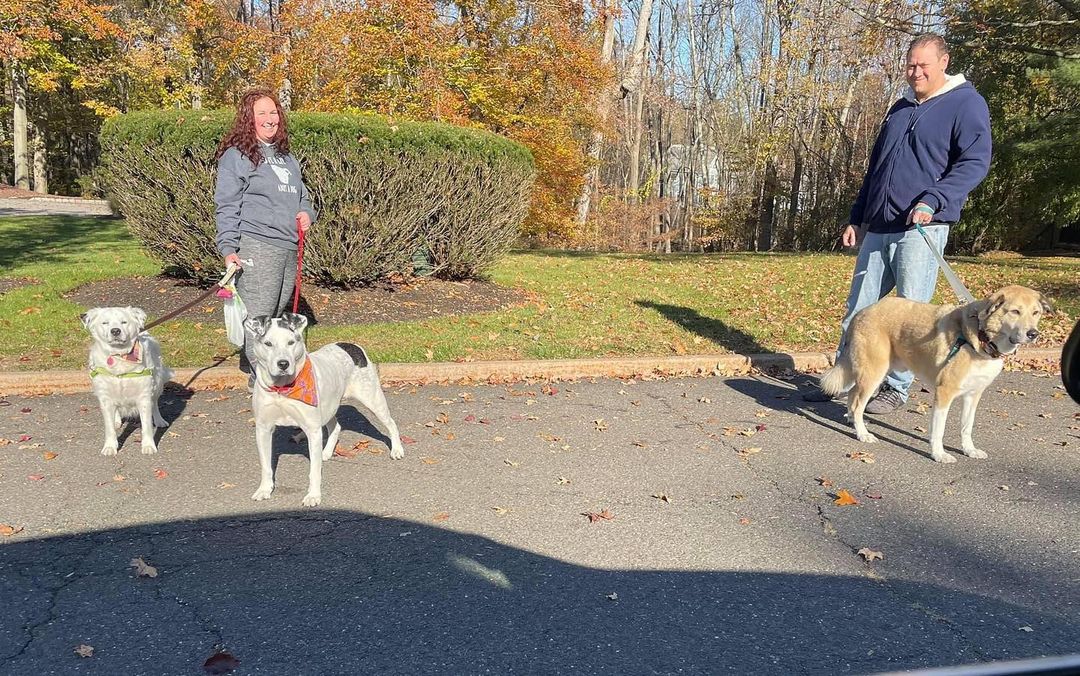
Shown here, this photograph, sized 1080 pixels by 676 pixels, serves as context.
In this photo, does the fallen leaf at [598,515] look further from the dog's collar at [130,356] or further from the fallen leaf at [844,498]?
the dog's collar at [130,356]

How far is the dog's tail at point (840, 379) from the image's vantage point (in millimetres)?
5695

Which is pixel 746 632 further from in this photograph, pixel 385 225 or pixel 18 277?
pixel 18 277

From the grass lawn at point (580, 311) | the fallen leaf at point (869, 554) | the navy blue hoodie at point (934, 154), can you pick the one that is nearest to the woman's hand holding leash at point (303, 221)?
the grass lawn at point (580, 311)

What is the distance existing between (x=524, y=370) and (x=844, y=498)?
357 cm

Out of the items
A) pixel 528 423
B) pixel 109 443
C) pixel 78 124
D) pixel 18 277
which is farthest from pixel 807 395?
pixel 78 124

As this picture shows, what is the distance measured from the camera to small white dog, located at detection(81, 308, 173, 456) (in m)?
4.82

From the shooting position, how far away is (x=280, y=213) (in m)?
5.55

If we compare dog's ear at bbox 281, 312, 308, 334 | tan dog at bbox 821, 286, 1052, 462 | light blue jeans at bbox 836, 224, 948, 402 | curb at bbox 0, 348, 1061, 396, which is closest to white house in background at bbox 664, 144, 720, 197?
curb at bbox 0, 348, 1061, 396

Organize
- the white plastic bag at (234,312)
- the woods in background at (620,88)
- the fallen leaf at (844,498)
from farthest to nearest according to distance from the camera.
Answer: the woods in background at (620,88) → the white plastic bag at (234,312) → the fallen leaf at (844,498)

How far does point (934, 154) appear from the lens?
5609mm

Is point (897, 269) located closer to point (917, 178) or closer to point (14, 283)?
point (917, 178)

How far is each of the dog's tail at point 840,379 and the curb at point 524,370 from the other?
1.84 m

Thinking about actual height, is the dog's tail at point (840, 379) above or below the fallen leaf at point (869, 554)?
above

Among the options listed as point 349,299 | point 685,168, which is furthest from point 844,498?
point 685,168
